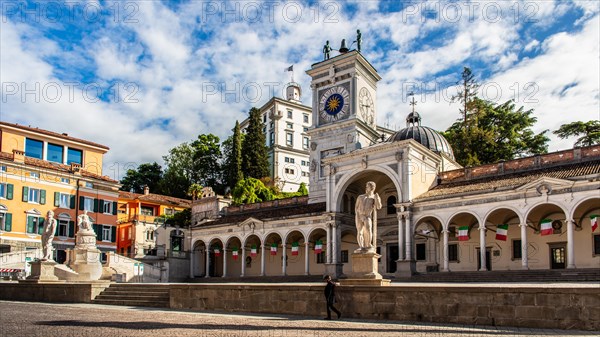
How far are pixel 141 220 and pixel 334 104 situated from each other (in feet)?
81.9

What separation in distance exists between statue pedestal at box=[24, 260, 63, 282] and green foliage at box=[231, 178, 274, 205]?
29.2 metres

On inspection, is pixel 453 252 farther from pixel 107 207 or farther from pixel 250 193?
pixel 107 207

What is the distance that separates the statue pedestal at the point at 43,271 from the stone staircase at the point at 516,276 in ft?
61.2

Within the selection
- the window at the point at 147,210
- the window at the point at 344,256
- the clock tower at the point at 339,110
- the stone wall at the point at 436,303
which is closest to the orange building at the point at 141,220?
the window at the point at 147,210

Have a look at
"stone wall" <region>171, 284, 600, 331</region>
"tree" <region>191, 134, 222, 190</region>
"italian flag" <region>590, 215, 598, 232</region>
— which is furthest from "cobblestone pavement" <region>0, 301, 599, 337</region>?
"tree" <region>191, 134, 222, 190</region>

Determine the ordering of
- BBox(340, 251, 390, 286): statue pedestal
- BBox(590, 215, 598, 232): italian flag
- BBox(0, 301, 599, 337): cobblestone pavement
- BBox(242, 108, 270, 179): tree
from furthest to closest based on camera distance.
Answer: BBox(242, 108, 270, 179): tree
BBox(590, 215, 598, 232): italian flag
BBox(340, 251, 390, 286): statue pedestal
BBox(0, 301, 599, 337): cobblestone pavement

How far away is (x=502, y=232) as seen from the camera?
30.2m

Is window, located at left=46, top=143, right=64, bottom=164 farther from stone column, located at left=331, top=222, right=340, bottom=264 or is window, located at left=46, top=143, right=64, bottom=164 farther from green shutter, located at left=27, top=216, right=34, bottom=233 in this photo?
stone column, located at left=331, top=222, right=340, bottom=264

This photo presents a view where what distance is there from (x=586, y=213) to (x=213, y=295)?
2162 centimetres

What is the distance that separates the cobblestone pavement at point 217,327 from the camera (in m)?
11.1

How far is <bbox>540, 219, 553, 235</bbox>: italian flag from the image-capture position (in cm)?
2856

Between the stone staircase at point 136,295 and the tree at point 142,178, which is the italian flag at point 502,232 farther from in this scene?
the tree at point 142,178

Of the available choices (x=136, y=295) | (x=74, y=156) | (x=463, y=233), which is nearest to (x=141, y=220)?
(x=74, y=156)

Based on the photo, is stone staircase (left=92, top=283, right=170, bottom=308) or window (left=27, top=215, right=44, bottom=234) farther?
window (left=27, top=215, right=44, bottom=234)
